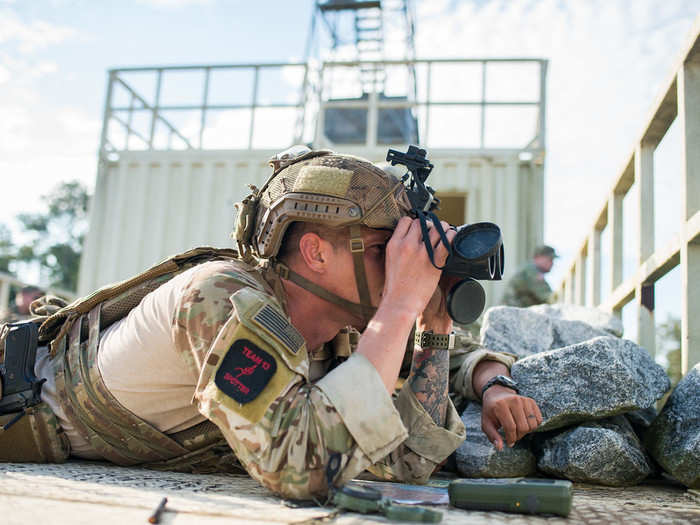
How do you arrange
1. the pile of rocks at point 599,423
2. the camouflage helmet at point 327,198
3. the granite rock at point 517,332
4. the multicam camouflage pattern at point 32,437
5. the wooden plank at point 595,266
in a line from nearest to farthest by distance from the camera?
the camouflage helmet at point 327,198 < the multicam camouflage pattern at point 32,437 < the pile of rocks at point 599,423 < the granite rock at point 517,332 < the wooden plank at point 595,266

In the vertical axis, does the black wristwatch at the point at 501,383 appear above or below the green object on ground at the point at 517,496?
above

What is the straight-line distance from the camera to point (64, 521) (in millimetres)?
1068

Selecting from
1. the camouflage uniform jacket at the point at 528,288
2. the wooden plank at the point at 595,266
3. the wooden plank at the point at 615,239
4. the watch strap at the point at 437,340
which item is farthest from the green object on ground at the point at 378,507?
the camouflage uniform jacket at the point at 528,288

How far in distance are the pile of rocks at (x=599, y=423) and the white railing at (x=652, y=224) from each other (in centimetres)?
25

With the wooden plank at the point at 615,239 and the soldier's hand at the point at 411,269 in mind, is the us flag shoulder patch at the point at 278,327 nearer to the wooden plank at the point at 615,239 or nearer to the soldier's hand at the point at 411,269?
the soldier's hand at the point at 411,269

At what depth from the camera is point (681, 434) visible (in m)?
2.06

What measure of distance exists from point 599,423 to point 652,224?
3.70 ft

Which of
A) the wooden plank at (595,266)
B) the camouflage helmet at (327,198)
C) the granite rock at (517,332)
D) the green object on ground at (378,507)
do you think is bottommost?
the green object on ground at (378,507)

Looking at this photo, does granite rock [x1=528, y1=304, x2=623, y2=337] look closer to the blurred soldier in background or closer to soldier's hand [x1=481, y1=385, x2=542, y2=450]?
soldier's hand [x1=481, y1=385, x2=542, y2=450]

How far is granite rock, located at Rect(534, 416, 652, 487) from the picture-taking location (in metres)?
2.07

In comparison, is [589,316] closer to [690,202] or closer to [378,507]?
[690,202]

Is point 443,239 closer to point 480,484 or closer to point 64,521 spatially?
point 480,484

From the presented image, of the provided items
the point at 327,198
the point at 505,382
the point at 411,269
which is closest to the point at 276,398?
the point at 411,269

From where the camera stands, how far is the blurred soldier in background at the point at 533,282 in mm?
6500
